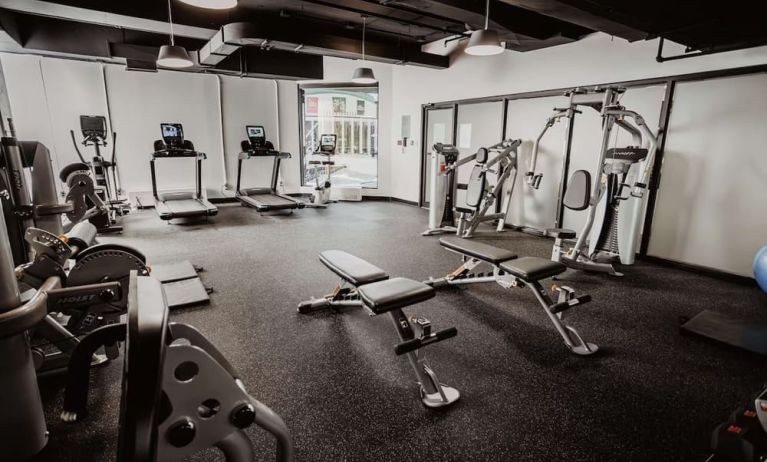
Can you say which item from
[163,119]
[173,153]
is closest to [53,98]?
[163,119]

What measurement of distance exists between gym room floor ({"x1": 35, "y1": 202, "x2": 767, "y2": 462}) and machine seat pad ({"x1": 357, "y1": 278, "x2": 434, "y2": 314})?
476 millimetres

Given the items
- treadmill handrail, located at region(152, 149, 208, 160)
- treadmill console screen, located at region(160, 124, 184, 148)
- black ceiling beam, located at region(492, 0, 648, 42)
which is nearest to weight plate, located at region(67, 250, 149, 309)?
black ceiling beam, located at region(492, 0, 648, 42)

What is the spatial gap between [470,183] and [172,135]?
4.89 metres

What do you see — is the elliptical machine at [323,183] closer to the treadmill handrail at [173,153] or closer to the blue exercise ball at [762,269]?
the treadmill handrail at [173,153]

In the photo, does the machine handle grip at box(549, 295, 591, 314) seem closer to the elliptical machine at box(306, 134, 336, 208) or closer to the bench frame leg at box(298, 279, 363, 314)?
the bench frame leg at box(298, 279, 363, 314)

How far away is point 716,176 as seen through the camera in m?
3.92

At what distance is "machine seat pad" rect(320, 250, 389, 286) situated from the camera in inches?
93.1

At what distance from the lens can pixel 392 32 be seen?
20.0ft

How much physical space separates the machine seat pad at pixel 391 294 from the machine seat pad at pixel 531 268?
696 millimetres

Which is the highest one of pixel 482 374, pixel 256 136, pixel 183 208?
pixel 256 136

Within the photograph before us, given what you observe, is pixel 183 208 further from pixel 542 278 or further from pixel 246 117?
pixel 542 278

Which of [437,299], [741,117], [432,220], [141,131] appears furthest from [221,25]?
[741,117]

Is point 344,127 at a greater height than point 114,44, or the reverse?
point 114,44

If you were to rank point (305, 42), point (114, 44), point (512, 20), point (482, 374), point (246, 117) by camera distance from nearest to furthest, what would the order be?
point (482, 374), point (512, 20), point (305, 42), point (114, 44), point (246, 117)
